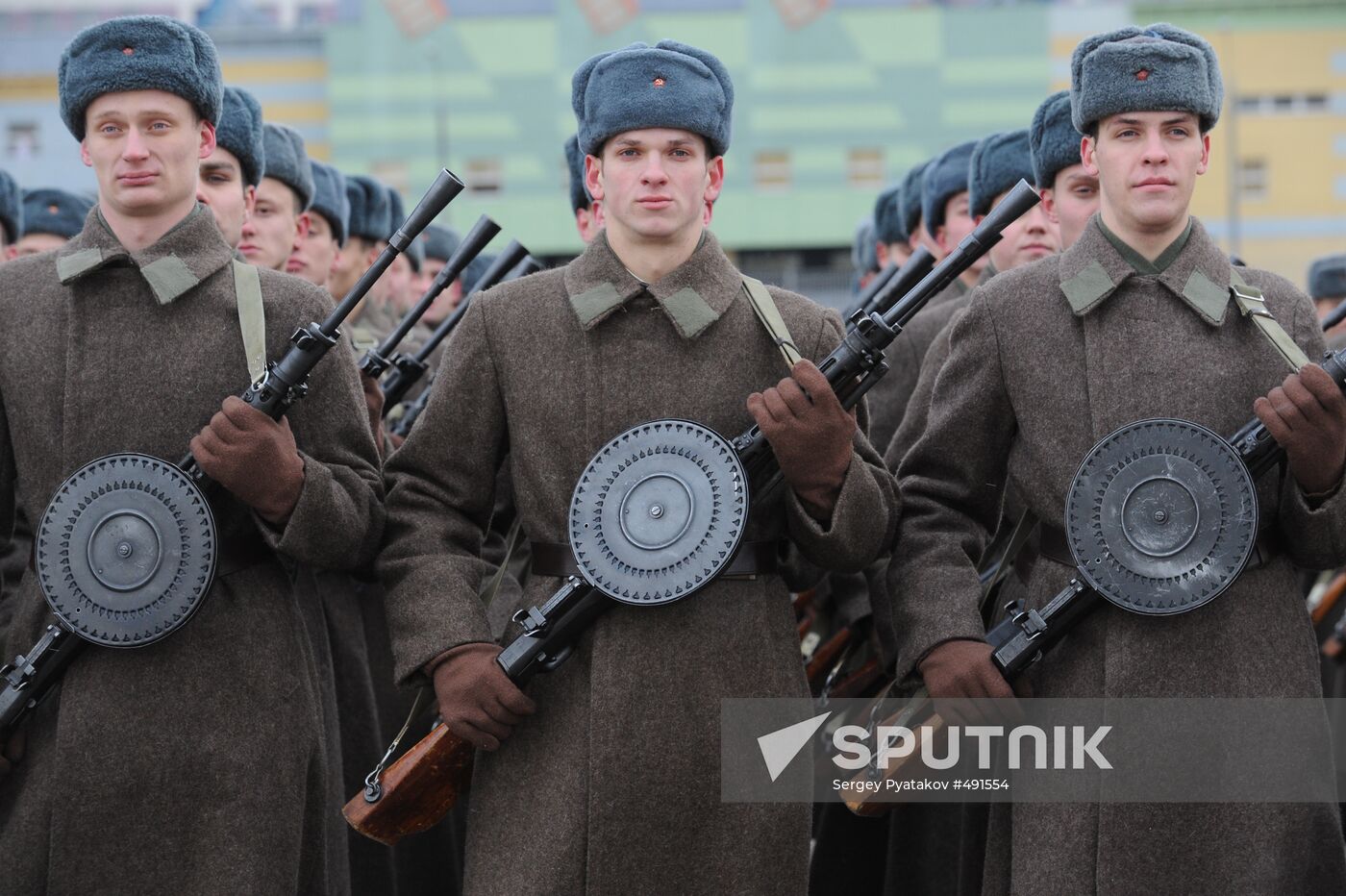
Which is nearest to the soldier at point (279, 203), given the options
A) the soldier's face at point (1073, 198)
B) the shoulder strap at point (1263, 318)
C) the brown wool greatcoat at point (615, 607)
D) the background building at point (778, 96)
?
the brown wool greatcoat at point (615, 607)

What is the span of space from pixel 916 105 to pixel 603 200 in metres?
38.7

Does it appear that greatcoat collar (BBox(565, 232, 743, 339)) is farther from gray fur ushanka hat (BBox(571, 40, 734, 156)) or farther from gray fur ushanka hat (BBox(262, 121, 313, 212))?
gray fur ushanka hat (BBox(262, 121, 313, 212))

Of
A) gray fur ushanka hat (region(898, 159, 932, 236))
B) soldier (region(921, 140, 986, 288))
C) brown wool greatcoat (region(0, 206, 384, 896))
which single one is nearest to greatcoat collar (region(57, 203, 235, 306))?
brown wool greatcoat (region(0, 206, 384, 896))

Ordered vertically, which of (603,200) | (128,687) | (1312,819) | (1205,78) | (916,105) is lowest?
(1312,819)

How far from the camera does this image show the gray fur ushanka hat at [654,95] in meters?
4.21

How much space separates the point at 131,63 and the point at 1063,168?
2.67 m

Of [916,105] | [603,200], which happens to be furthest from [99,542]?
[916,105]

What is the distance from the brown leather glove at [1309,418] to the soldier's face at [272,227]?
3241 mm

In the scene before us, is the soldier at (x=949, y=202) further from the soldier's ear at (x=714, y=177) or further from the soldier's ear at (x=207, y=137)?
the soldier's ear at (x=207, y=137)

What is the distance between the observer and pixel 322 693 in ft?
15.4

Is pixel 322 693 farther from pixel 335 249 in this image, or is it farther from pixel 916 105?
pixel 916 105

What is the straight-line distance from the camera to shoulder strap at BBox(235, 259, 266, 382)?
13.7ft

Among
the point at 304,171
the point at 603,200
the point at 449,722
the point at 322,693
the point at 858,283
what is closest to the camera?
the point at 449,722

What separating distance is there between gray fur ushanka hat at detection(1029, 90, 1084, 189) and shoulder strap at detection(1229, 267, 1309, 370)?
1.31 metres
